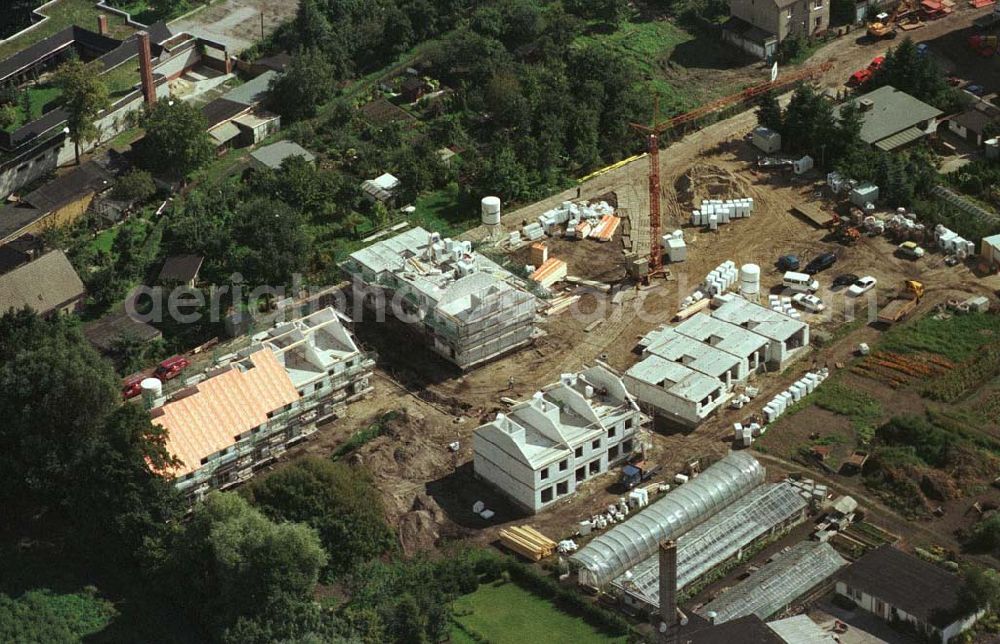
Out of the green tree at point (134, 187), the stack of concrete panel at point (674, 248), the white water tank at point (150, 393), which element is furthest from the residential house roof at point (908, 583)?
the green tree at point (134, 187)

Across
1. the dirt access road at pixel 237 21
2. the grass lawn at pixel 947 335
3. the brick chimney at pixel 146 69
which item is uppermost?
the brick chimney at pixel 146 69

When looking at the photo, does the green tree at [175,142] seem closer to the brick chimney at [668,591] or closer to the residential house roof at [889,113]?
the residential house roof at [889,113]

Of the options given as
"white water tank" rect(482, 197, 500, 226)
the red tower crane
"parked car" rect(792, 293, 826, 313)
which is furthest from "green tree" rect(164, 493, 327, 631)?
"parked car" rect(792, 293, 826, 313)

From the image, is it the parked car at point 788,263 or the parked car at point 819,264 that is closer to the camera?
the parked car at point 819,264

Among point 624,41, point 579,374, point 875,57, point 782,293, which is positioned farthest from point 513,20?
point 579,374

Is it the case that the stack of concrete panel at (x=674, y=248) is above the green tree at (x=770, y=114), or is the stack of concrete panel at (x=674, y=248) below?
below

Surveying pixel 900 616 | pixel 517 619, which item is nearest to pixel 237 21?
pixel 517 619
